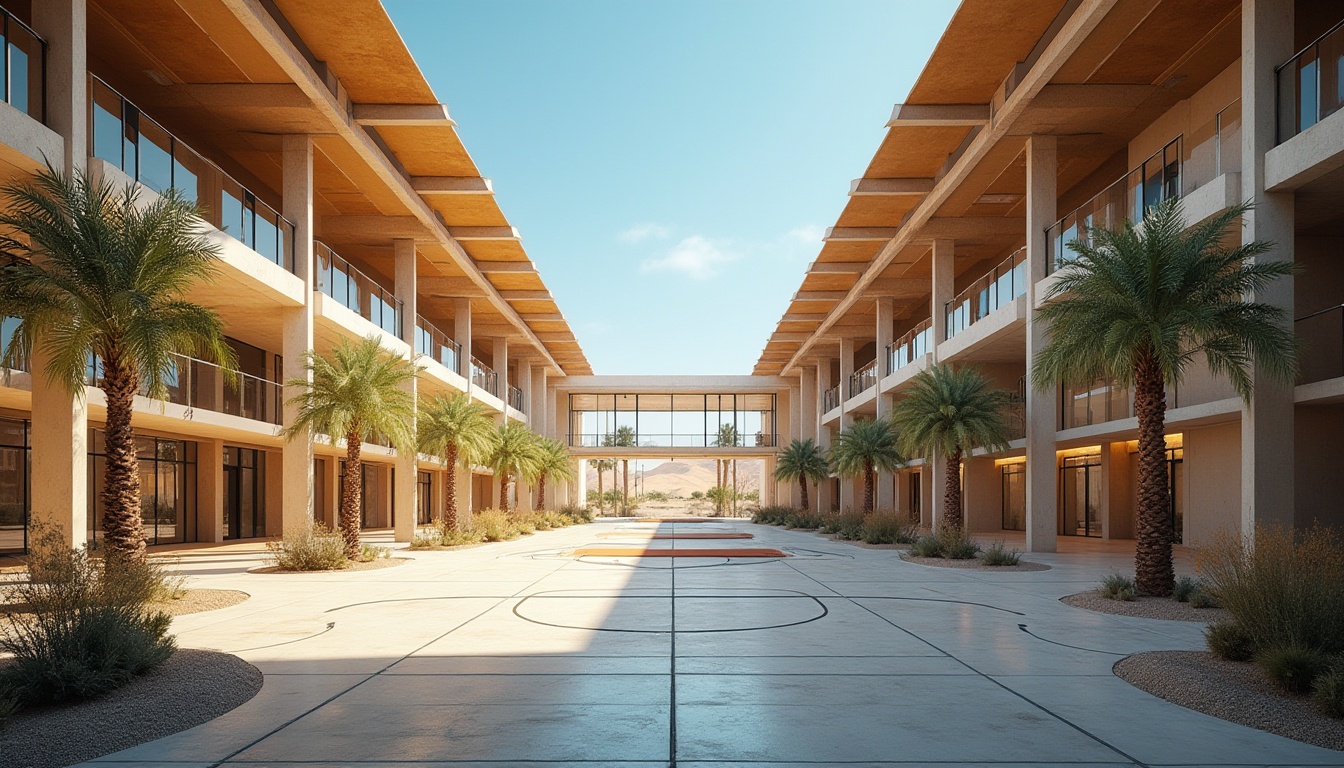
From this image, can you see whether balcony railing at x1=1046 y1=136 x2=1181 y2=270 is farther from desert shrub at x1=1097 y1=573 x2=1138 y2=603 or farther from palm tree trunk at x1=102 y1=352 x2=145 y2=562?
palm tree trunk at x1=102 y1=352 x2=145 y2=562

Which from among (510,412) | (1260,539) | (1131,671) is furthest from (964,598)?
(510,412)

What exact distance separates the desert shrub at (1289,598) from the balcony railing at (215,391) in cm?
1801

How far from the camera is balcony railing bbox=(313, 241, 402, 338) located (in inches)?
1049

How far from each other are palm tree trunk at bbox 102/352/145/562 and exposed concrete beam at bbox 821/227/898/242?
27456 mm

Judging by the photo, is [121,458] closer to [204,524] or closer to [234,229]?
[234,229]

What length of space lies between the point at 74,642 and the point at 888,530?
2560cm

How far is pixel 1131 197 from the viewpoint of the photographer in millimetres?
22234

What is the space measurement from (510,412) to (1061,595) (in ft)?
135

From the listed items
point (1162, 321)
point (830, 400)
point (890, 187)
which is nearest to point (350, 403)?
point (1162, 321)

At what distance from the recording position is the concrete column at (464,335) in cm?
4291

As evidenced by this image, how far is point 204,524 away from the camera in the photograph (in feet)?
107

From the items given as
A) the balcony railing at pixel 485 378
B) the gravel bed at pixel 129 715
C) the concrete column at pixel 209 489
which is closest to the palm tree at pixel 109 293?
the gravel bed at pixel 129 715

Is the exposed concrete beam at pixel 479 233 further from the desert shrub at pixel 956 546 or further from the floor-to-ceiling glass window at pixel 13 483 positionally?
the desert shrub at pixel 956 546

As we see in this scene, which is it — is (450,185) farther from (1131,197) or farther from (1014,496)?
(1014,496)
